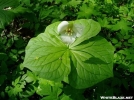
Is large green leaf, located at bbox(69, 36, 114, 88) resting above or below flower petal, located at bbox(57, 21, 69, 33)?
below

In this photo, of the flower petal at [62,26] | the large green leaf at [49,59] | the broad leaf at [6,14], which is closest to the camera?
the flower petal at [62,26]

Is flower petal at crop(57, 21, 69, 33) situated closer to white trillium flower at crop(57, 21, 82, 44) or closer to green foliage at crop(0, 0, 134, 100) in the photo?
white trillium flower at crop(57, 21, 82, 44)

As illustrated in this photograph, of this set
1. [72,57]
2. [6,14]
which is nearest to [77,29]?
[72,57]

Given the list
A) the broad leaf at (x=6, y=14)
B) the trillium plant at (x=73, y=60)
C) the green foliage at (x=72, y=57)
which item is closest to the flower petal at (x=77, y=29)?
the trillium plant at (x=73, y=60)

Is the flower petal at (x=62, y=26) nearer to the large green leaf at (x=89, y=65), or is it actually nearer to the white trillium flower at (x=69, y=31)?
the white trillium flower at (x=69, y=31)

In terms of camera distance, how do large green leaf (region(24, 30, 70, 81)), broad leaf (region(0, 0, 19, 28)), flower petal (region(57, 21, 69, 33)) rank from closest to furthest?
flower petal (region(57, 21, 69, 33)) → large green leaf (region(24, 30, 70, 81)) → broad leaf (region(0, 0, 19, 28))

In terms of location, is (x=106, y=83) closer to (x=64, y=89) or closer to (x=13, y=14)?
(x=64, y=89)

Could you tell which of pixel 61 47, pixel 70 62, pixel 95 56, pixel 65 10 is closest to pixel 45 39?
pixel 61 47

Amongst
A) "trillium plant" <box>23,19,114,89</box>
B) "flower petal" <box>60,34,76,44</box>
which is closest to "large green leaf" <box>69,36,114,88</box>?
"trillium plant" <box>23,19,114,89</box>
